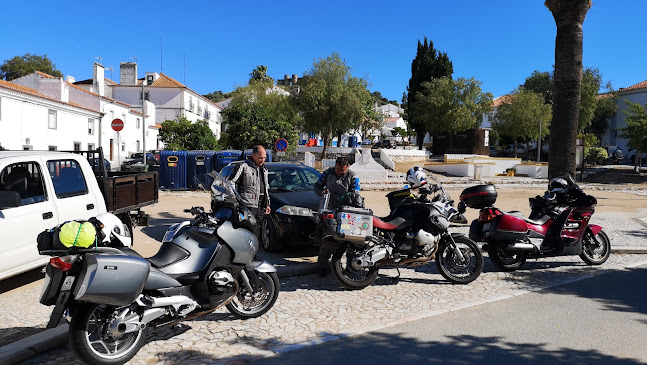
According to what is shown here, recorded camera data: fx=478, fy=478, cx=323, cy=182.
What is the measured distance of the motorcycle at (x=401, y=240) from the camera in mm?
5734

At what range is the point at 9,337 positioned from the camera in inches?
164

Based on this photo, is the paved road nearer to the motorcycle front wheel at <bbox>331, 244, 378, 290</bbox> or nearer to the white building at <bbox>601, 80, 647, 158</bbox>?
the motorcycle front wheel at <bbox>331, 244, 378, 290</bbox>

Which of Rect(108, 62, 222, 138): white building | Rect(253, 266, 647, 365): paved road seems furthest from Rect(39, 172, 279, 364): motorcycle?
Rect(108, 62, 222, 138): white building

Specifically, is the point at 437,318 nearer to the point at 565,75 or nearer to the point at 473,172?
the point at 565,75

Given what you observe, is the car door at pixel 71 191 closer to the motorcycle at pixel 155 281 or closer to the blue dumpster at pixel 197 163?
the motorcycle at pixel 155 281

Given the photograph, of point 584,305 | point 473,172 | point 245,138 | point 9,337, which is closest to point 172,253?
point 9,337

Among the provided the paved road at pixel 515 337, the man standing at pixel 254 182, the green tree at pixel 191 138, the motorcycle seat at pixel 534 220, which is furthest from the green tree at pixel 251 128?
the paved road at pixel 515 337

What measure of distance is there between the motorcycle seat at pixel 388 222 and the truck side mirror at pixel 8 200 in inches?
154

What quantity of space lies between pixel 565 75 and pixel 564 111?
0.68 meters

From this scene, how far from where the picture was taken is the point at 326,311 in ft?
16.9

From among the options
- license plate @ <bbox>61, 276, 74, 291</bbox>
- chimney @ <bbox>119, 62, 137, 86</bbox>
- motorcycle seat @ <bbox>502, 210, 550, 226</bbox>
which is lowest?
license plate @ <bbox>61, 276, 74, 291</bbox>

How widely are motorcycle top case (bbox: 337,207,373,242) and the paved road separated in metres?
1.25

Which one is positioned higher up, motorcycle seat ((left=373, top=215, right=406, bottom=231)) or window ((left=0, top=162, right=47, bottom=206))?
window ((left=0, top=162, right=47, bottom=206))

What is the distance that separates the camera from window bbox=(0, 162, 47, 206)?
5.39 m
